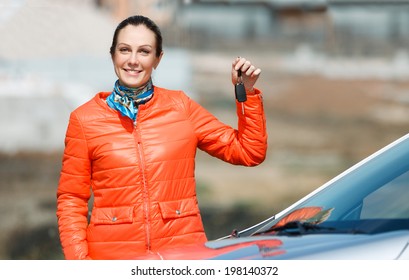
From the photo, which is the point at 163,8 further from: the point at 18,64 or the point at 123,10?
the point at 18,64

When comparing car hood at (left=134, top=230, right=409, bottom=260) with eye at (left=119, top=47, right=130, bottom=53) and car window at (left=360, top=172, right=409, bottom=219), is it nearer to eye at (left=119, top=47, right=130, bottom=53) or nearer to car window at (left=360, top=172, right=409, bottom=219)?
car window at (left=360, top=172, right=409, bottom=219)

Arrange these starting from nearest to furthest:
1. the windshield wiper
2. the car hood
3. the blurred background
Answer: the car hood, the windshield wiper, the blurred background

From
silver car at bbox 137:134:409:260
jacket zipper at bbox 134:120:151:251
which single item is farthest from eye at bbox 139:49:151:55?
silver car at bbox 137:134:409:260

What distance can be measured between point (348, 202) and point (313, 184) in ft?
11.4

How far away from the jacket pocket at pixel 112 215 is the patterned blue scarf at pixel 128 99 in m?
0.26

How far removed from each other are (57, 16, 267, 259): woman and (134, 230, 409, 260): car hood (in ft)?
0.60

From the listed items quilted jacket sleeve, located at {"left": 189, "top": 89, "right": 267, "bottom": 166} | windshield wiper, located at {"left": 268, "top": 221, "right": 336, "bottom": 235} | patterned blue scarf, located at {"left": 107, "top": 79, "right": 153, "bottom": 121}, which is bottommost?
windshield wiper, located at {"left": 268, "top": 221, "right": 336, "bottom": 235}

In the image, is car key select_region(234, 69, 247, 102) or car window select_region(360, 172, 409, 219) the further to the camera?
car key select_region(234, 69, 247, 102)

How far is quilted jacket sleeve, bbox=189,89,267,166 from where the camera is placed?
104 inches

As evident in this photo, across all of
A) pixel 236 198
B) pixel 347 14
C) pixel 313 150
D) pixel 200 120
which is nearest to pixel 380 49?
pixel 347 14

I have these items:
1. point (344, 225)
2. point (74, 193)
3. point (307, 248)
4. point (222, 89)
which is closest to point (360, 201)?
point (344, 225)

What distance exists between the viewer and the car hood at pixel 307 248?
195 centimetres

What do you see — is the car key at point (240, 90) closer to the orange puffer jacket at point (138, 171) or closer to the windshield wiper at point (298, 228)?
the orange puffer jacket at point (138, 171)

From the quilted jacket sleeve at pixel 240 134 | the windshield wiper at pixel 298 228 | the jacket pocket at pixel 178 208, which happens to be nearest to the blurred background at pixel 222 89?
the quilted jacket sleeve at pixel 240 134
